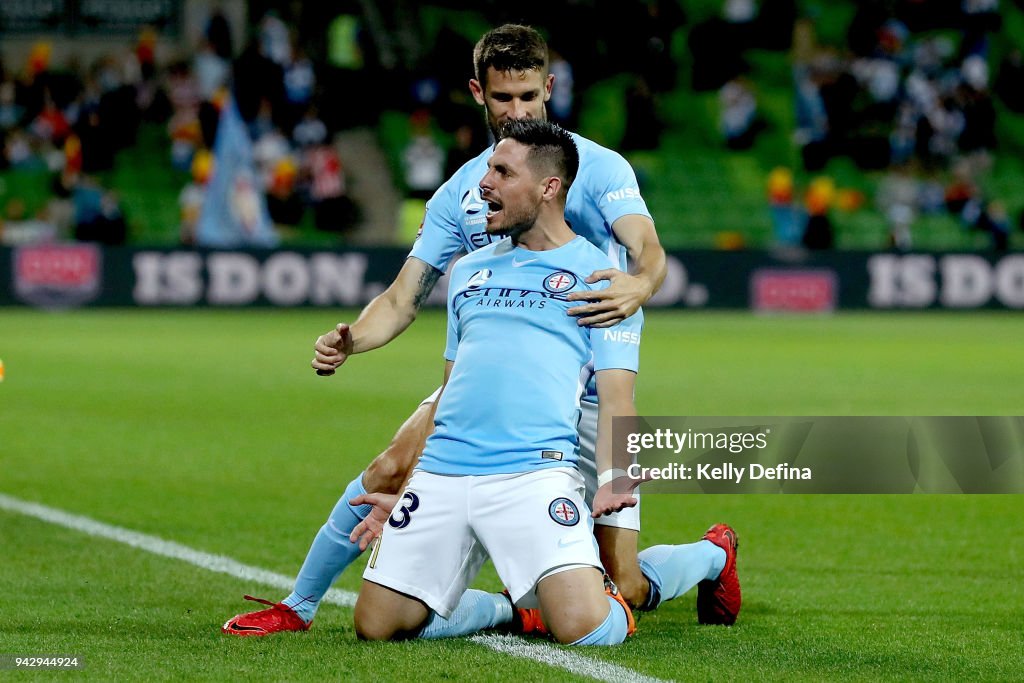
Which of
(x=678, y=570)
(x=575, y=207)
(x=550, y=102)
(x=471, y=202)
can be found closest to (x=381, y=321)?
(x=471, y=202)

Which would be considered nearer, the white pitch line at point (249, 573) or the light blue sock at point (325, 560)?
the white pitch line at point (249, 573)

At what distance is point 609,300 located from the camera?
16.9ft

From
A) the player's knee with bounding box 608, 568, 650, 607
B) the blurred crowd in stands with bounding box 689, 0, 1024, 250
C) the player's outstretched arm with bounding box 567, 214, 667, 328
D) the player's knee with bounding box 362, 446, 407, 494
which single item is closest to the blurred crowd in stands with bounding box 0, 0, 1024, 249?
the blurred crowd in stands with bounding box 689, 0, 1024, 250

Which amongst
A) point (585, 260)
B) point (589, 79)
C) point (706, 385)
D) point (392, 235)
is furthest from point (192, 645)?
point (589, 79)

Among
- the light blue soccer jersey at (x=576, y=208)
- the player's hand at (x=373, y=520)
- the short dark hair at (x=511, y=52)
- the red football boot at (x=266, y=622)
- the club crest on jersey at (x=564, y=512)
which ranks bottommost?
the red football boot at (x=266, y=622)

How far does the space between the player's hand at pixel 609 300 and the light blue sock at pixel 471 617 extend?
1.02 metres

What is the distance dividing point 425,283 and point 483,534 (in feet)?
3.96

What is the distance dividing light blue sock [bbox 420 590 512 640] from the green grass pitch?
0.09 metres

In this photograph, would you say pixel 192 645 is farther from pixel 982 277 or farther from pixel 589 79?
pixel 589 79

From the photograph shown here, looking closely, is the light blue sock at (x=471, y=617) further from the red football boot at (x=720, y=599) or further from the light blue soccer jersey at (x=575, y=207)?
the light blue soccer jersey at (x=575, y=207)

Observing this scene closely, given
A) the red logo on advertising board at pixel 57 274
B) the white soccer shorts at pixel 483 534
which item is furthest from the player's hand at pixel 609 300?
the red logo on advertising board at pixel 57 274

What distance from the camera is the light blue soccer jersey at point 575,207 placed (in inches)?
231

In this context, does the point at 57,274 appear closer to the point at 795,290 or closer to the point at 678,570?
the point at 795,290

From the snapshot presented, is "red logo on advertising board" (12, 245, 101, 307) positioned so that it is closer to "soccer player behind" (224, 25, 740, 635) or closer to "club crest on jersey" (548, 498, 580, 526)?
"soccer player behind" (224, 25, 740, 635)
